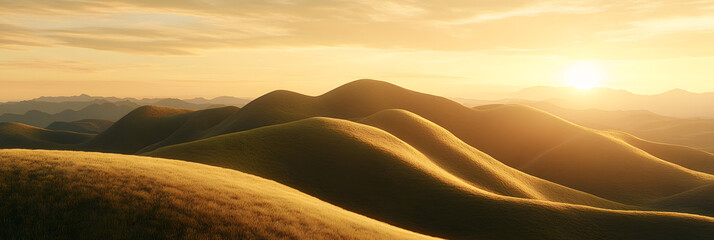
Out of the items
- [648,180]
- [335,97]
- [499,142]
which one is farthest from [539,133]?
[335,97]

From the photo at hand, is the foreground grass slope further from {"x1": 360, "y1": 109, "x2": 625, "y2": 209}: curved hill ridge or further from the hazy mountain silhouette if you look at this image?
{"x1": 360, "y1": 109, "x2": 625, "y2": 209}: curved hill ridge

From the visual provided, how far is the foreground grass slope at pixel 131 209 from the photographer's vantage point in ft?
52.4

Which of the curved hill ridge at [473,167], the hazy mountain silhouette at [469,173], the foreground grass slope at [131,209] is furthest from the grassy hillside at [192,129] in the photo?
the foreground grass slope at [131,209]

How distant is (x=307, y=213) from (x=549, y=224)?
42.8m

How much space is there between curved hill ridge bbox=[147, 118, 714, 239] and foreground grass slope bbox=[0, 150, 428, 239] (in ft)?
107

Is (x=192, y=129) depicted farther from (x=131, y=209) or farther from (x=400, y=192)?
(x=131, y=209)

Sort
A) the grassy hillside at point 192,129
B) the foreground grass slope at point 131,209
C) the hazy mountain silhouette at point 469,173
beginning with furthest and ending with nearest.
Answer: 1. the grassy hillside at point 192,129
2. the hazy mountain silhouette at point 469,173
3. the foreground grass slope at point 131,209

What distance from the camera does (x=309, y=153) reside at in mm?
69062

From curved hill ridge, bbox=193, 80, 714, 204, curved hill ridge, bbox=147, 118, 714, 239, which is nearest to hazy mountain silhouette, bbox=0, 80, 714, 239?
curved hill ridge, bbox=147, 118, 714, 239

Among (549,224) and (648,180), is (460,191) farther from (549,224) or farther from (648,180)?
(648,180)

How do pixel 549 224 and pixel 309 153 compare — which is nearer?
pixel 549 224

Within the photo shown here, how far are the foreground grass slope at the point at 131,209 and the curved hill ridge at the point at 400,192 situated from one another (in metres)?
32.7

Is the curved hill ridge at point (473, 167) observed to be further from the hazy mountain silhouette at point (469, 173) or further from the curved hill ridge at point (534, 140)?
the curved hill ridge at point (534, 140)

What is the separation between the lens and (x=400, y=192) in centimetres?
5912
